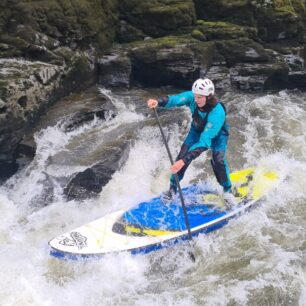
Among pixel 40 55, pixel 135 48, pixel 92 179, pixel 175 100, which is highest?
pixel 175 100

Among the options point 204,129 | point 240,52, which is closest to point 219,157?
point 204,129

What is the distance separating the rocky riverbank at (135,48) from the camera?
417 inches

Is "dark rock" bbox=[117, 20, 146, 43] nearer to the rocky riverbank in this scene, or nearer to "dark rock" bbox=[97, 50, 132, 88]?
the rocky riverbank

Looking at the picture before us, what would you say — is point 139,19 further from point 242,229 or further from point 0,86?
point 242,229

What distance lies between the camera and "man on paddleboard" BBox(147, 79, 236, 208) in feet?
24.4

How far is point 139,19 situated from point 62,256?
9.43 meters

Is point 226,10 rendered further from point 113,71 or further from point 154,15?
point 113,71

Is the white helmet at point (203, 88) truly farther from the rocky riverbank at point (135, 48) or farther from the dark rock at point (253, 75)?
the dark rock at point (253, 75)

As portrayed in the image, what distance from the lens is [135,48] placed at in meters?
13.6

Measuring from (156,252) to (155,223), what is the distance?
0.52 m

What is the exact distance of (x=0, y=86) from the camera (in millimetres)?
9633

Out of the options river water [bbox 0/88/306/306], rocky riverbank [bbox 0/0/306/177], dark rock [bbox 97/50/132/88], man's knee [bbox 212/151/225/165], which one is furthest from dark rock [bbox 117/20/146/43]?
man's knee [bbox 212/151/225/165]

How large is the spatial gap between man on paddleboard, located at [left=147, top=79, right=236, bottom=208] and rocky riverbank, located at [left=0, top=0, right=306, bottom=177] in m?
3.77

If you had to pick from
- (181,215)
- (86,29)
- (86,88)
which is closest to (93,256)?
(181,215)
